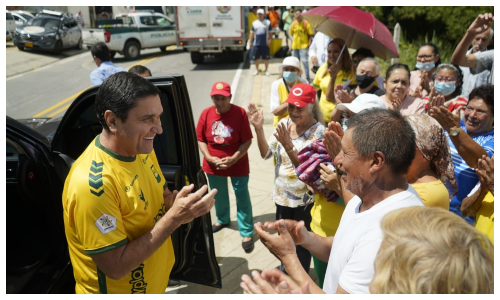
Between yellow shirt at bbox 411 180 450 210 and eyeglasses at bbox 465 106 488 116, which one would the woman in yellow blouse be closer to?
eyeglasses at bbox 465 106 488 116

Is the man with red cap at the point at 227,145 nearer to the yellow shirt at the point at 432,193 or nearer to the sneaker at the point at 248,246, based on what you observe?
the sneaker at the point at 248,246

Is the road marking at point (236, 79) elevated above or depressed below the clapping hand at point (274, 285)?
below

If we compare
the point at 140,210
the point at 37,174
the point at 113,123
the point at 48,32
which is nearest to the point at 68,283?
the point at 37,174

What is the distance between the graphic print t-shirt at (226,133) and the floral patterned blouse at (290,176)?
72 centimetres

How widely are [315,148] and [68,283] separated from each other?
76.3 inches

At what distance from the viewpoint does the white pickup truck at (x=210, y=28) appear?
16.1 m

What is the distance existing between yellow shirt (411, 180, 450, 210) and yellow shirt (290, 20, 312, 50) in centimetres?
1074

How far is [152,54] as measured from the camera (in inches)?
803

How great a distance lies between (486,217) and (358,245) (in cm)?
146

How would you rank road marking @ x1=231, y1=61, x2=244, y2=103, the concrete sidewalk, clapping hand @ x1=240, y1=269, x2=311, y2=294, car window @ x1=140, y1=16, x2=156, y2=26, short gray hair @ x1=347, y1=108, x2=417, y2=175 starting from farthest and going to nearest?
car window @ x1=140, y1=16, x2=156, y2=26 → road marking @ x1=231, y1=61, x2=244, y2=103 → the concrete sidewalk → short gray hair @ x1=347, y1=108, x2=417, y2=175 → clapping hand @ x1=240, y1=269, x2=311, y2=294

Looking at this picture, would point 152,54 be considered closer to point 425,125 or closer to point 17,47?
point 17,47

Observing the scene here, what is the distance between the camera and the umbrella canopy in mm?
5762

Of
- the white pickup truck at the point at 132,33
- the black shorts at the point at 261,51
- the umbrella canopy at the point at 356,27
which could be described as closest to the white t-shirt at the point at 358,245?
the umbrella canopy at the point at 356,27

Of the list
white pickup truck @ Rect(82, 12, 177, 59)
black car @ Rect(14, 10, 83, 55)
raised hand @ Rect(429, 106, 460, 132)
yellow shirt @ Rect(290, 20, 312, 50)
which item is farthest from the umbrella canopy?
white pickup truck @ Rect(82, 12, 177, 59)
